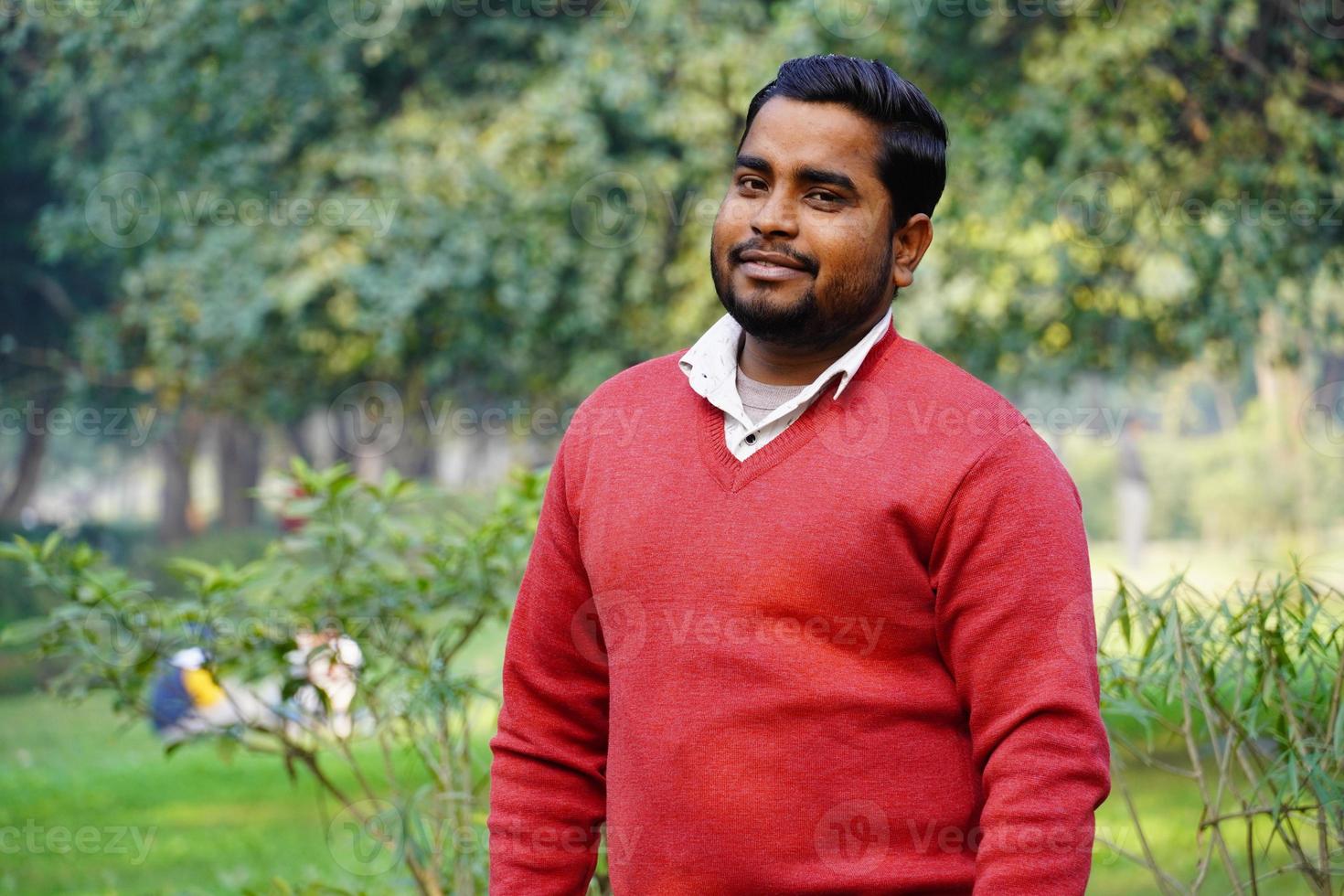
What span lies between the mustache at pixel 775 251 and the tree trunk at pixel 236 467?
18.3 meters

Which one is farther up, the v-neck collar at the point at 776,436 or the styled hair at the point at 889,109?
the styled hair at the point at 889,109

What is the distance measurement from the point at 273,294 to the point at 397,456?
359 inches

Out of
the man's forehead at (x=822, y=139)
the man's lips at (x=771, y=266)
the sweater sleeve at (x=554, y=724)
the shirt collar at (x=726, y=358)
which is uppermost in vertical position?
the man's forehead at (x=822, y=139)

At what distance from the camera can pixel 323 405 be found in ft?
45.2

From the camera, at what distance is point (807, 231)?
5.71 feet

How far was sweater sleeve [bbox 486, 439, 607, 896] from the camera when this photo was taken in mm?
1933

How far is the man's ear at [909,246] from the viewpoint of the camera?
72.5 inches

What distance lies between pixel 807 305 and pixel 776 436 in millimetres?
164

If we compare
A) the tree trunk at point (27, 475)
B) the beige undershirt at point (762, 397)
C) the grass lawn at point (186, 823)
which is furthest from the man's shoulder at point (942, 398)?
the tree trunk at point (27, 475)

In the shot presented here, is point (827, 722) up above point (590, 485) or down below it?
below

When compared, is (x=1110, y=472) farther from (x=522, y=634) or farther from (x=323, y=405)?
(x=522, y=634)

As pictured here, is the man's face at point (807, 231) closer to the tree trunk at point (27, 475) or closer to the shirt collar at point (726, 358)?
the shirt collar at point (726, 358)

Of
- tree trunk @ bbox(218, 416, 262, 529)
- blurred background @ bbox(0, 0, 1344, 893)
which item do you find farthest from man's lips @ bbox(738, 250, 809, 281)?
tree trunk @ bbox(218, 416, 262, 529)

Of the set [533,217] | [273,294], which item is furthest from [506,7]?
[273,294]
